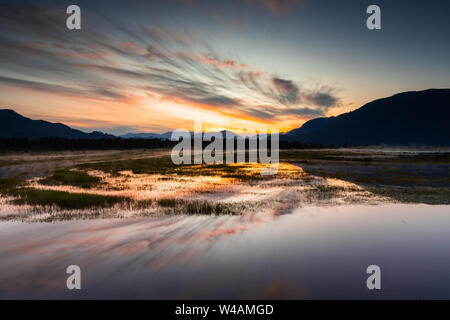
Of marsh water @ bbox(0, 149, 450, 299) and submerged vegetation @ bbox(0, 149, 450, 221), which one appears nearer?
marsh water @ bbox(0, 149, 450, 299)

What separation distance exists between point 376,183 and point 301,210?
17161 millimetres

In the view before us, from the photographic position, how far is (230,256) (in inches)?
413

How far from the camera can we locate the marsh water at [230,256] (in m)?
8.11

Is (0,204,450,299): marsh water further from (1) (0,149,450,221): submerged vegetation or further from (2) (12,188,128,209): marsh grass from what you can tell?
(2) (12,188,128,209): marsh grass

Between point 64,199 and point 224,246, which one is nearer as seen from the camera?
point 224,246

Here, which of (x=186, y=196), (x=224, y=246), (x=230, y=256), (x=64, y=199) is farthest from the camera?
(x=186, y=196)

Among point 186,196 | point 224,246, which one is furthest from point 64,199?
point 224,246

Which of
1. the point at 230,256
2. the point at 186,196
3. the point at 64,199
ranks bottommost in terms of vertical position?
the point at 230,256

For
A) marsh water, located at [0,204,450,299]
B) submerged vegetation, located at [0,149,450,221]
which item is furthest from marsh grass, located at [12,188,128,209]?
marsh water, located at [0,204,450,299]

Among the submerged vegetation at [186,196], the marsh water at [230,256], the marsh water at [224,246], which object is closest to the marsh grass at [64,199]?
the submerged vegetation at [186,196]

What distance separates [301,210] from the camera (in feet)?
57.9

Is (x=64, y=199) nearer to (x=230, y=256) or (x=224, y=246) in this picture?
(x=224, y=246)

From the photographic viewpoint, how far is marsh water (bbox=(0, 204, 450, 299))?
811cm
